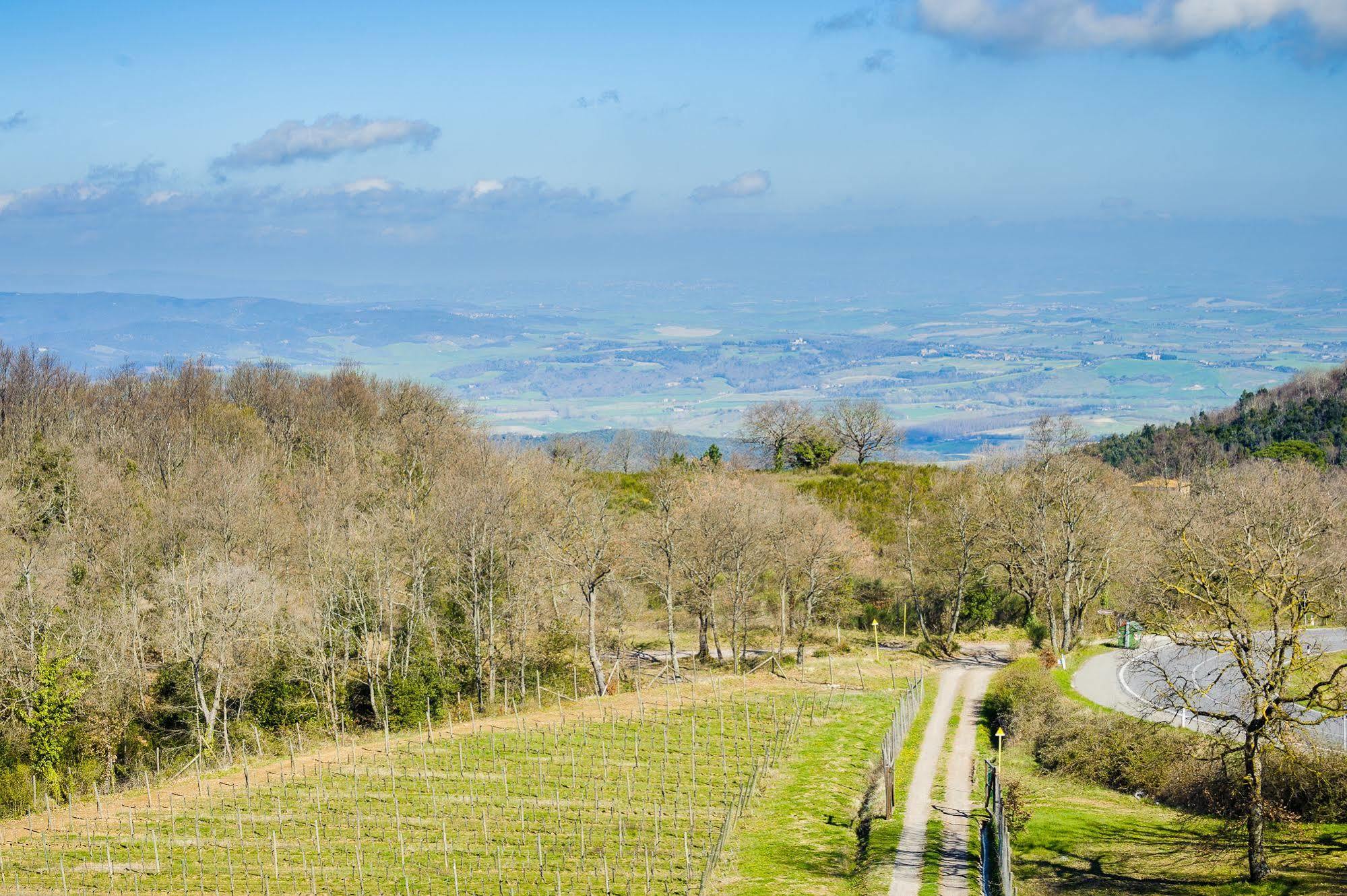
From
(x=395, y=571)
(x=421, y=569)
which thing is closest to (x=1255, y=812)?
(x=421, y=569)

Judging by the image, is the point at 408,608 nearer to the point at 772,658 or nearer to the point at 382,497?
the point at 382,497

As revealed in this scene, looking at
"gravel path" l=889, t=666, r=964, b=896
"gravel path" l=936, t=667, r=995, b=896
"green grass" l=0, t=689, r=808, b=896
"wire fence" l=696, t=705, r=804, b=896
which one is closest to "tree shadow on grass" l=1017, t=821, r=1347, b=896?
"gravel path" l=936, t=667, r=995, b=896

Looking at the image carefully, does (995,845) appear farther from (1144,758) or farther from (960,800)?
(1144,758)

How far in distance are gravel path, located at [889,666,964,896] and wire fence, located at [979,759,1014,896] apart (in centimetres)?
161

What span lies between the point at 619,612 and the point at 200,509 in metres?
23.4

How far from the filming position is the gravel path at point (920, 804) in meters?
26.7

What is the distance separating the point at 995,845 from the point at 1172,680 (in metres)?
11.9

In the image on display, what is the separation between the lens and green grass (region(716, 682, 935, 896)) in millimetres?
26906

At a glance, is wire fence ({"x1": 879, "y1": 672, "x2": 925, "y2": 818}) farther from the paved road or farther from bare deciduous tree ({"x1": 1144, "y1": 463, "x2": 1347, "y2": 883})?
bare deciduous tree ({"x1": 1144, "y1": 463, "x2": 1347, "y2": 883})

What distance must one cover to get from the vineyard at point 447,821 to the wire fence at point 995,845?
6767 mm

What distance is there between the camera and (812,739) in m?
40.5

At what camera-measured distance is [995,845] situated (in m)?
28.7

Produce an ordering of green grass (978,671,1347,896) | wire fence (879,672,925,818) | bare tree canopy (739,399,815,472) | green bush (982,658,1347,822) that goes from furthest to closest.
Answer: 1. bare tree canopy (739,399,815,472)
2. wire fence (879,672,925,818)
3. green bush (982,658,1347,822)
4. green grass (978,671,1347,896)

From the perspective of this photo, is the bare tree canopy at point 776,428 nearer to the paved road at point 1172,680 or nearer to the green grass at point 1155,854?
the paved road at point 1172,680
